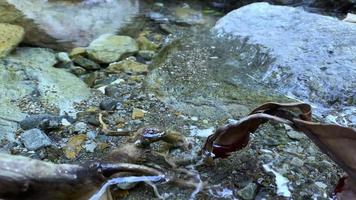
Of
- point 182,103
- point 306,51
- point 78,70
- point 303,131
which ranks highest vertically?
point 303,131

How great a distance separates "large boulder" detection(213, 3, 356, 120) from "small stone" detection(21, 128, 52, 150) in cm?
131

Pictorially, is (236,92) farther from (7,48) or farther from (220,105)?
(7,48)

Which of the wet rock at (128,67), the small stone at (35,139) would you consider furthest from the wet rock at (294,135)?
the wet rock at (128,67)

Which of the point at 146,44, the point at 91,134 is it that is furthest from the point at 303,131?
the point at 146,44

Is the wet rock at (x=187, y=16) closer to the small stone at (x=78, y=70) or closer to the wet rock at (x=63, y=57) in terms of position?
the wet rock at (x=63, y=57)

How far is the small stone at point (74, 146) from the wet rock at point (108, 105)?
30 cm

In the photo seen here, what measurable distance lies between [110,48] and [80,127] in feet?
4.13

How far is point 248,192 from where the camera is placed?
1.93 m

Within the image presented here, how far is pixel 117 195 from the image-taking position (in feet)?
6.35

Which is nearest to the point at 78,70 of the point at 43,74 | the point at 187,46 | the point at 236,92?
the point at 43,74

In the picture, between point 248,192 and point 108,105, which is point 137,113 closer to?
point 108,105

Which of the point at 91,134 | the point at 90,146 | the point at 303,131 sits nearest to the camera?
the point at 303,131

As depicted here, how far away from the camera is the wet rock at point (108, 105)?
2.72 metres

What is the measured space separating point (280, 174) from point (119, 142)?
30.3 inches
